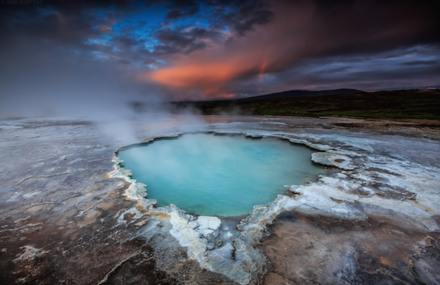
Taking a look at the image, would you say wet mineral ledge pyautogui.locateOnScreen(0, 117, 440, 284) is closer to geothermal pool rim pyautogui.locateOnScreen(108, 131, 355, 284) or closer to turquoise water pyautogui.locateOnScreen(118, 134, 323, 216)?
geothermal pool rim pyautogui.locateOnScreen(108, 131, 355, 284)

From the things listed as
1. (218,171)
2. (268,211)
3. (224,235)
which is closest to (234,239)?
(224,235)

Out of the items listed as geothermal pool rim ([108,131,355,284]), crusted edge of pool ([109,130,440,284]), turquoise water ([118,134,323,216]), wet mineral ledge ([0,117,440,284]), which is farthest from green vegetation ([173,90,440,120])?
geothermal pool rim ([108,131,355,284])

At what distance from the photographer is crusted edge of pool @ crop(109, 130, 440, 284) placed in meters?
2.38

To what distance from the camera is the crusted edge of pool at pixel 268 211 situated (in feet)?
7.80

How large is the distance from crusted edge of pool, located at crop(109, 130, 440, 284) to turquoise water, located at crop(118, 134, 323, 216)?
673mm

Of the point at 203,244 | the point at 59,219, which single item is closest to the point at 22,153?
the point at 59,219

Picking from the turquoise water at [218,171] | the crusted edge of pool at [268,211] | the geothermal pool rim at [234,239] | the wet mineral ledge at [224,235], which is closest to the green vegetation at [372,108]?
the turquoise water at [218,171]

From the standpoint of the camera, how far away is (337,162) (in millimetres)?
5996

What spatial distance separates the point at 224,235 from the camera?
2953mm

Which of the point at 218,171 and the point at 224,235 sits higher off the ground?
the point at 224,235

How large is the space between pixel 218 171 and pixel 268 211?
3.12 meters

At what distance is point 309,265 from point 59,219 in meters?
4.06

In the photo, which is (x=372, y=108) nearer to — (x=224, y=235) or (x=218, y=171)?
(x=218, y=171)

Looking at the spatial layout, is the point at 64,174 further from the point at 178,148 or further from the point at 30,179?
the point at 178,148
